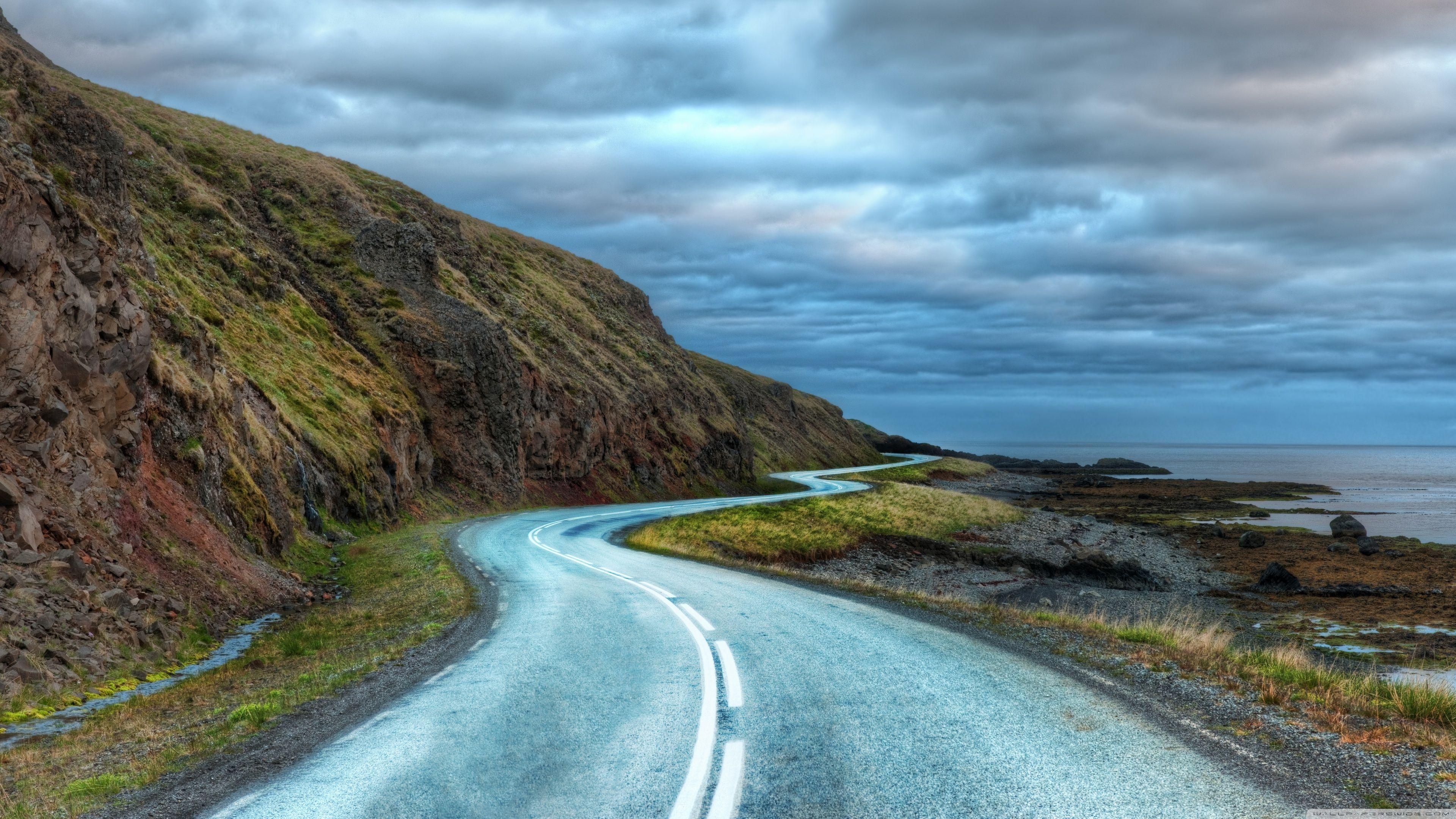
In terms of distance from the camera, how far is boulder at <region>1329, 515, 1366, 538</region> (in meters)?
55.8

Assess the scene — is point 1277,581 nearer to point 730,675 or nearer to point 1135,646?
point 1135,646

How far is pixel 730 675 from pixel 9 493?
1118 centimetres

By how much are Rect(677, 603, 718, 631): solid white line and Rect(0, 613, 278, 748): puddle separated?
24.0 ft

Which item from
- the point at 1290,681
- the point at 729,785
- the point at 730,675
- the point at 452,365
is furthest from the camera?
the point at 452,365

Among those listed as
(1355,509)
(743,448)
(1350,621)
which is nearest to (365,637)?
(1350,621)

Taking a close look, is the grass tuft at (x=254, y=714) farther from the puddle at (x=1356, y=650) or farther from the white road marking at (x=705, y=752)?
the puddle at (x=1356, y=650)

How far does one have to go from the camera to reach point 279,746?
23.7 ft

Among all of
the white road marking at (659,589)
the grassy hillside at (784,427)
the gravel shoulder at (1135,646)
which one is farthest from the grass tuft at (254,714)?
the grassy hillside at (784,427)

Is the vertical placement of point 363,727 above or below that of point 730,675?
below

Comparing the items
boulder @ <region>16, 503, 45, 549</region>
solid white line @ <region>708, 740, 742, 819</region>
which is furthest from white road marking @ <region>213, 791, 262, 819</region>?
boulder @ <region>16, 503, 45, 549</region>

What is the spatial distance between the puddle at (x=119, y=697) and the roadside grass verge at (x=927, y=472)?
60637 millimetres

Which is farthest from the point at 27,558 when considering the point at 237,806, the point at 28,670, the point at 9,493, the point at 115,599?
the point at 237,806

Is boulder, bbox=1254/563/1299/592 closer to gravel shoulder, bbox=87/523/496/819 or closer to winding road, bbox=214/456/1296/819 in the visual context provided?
winding road, bbox=214/456/1296/819

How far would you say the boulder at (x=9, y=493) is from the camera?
12.7m
